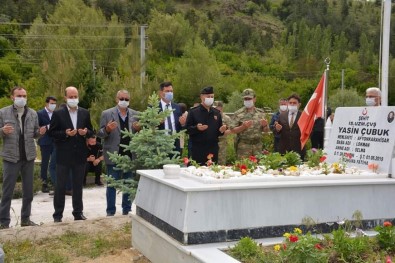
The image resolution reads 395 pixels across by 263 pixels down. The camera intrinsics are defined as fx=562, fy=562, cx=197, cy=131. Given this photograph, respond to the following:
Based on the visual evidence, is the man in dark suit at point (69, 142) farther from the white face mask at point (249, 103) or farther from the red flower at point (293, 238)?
the red flower at point (293, 238)

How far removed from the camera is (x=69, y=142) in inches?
294

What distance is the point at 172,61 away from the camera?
55.8 meters

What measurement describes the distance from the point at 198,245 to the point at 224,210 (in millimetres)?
384

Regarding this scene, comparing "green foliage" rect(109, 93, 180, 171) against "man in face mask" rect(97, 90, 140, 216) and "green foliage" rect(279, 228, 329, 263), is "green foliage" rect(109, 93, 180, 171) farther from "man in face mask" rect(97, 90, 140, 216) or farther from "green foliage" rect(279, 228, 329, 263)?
"green foliage" rect(279, 228, 329, 263)

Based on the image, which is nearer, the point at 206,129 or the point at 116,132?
the point at 206,129

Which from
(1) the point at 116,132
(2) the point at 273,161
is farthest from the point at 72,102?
(2) the point at 273,161

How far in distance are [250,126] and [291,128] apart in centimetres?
72

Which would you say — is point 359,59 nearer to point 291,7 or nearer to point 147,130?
point 291,7

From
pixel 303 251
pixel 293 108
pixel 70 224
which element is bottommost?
pixel 70 224

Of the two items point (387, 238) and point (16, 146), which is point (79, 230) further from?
point (387, 238)

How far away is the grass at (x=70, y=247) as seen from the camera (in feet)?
19.4

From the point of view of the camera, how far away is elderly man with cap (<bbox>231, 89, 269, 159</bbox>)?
8.90 meters

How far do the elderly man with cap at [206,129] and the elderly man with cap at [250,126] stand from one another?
92cm

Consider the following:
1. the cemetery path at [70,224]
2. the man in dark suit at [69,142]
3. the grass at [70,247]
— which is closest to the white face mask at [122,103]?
the man in dark suit at [69,142]
